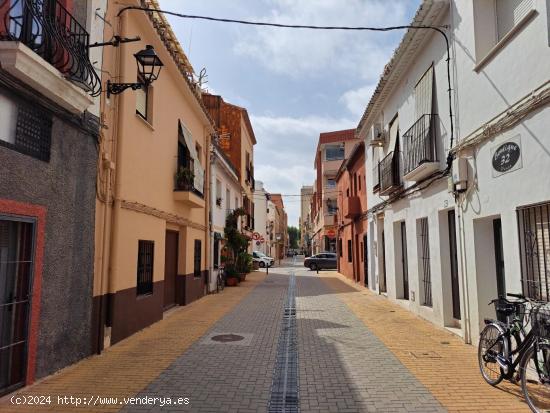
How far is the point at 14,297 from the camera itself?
15.7 feet

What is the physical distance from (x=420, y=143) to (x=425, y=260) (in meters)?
2.72

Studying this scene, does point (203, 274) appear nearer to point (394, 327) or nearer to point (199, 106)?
point (199, 106)

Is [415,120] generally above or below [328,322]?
above

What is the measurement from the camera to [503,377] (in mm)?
4781

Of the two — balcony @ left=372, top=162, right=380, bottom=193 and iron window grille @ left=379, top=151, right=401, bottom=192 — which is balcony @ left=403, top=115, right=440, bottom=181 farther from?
balcony @ left=372, top=162, right=380, bottom=193

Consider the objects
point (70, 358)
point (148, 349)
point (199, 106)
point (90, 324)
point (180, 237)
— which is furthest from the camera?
point (199, 106)

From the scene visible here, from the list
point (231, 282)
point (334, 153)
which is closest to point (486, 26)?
point (231, 282)

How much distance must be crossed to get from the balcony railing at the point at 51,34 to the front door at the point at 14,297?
2.09 metres

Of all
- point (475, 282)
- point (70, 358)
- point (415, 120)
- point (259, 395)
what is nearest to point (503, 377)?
point (475, 282)

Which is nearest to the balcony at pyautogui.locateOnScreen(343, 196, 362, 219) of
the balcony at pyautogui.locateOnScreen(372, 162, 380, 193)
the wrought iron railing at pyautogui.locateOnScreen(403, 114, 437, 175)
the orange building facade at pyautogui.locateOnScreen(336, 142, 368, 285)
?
the orange building facade at pyautogui.locateOnScreen(336, 142, 368, 285)

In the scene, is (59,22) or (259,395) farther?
(59,22)

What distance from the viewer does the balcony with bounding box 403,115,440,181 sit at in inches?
326

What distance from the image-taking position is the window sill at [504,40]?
5186 mm

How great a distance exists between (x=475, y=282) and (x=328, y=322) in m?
3.52
